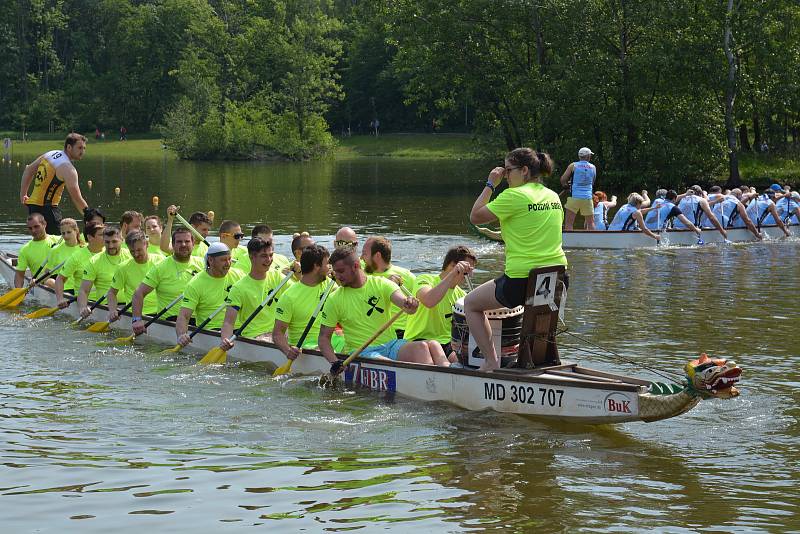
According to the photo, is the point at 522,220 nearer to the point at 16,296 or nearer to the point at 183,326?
the point at 183,326

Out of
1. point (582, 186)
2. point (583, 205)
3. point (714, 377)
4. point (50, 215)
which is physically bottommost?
point (714, 377)

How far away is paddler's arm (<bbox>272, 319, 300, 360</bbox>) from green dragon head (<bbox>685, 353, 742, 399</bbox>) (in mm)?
4799

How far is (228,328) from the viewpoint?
13477mm

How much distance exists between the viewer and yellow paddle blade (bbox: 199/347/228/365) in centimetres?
1362

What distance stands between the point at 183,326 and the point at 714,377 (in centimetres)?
718

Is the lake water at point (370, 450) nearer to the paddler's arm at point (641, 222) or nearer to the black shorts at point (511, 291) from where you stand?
the black shorts at point (511, 291)

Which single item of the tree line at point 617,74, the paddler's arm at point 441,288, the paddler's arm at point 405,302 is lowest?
the paddler's arm at point 405,302

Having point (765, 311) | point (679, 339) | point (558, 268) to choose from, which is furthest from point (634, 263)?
point (558, 268)

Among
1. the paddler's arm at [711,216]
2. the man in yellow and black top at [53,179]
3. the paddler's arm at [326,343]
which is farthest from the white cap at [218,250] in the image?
the paddler's arm at [711,216]

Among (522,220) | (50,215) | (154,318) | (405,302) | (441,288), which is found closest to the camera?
(522,220)

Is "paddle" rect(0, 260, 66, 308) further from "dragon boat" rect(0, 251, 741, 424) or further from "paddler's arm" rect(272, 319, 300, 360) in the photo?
"dragon boat" rect(0, 251, 741, 424)

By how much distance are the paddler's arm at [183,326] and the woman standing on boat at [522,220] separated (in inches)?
202

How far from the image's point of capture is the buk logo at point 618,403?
9797mm

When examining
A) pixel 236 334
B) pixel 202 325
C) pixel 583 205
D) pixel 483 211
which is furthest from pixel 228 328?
pixel 583 205
